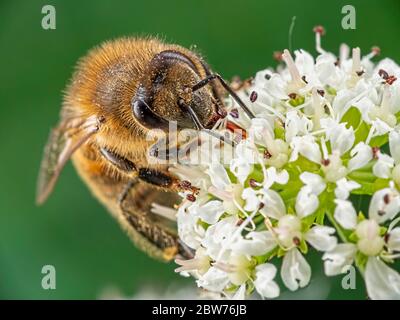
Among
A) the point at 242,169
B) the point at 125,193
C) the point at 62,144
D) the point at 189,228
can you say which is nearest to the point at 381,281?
the point at 242,169

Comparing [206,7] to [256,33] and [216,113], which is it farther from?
[216,113]

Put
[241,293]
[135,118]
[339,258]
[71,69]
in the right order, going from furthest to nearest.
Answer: [71,69], [135,118], [241,293], [339,258]

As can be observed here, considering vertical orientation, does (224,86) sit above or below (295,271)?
above

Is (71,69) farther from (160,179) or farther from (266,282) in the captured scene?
(266,282)

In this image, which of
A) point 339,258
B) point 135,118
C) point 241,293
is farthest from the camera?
point 135,118

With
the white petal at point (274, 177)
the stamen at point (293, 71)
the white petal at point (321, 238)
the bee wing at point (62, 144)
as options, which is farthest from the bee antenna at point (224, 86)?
the white petal at point (321, 238)

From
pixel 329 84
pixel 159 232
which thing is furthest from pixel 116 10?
pixel 329 84
